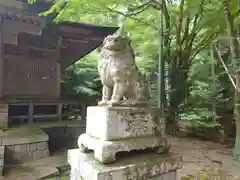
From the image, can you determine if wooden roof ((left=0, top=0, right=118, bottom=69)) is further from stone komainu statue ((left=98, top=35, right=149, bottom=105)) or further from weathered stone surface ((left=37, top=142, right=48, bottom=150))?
stone komainu statue ((left=98, top=35, right=149, bottom=105))

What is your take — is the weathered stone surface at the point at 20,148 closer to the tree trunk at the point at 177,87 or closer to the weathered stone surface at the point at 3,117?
the weathered stone surface at the point at 3,117

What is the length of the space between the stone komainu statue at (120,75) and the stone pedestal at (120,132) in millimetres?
136

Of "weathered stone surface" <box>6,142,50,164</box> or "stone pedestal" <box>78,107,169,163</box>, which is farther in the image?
"weathered stone surface" <box>6,142,50,164</box>

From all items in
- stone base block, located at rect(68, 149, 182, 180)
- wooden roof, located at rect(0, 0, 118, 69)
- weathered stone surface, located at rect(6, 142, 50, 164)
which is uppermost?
wooden roof, located at rect(0, 0, 118, 69)

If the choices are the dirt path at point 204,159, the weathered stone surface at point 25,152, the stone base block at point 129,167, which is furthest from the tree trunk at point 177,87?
A: the stone base block at point 129,167

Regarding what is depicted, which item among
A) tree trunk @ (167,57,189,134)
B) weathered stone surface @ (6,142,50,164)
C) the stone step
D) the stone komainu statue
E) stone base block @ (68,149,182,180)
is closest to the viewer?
stone base block @ (68,149,182,180)

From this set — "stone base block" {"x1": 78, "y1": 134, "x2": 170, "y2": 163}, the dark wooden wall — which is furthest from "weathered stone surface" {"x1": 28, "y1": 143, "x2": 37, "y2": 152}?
"stone base block" {"x1": 78, "y1": 134, "x2": 170, "y2": 163}

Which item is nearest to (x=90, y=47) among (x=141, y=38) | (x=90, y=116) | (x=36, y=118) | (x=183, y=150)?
(x=141, y=38)

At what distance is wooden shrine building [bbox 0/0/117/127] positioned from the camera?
539cm

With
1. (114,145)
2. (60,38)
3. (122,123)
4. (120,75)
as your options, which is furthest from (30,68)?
(114,145)

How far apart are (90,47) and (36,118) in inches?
132

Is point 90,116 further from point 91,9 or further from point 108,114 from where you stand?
point 91,9

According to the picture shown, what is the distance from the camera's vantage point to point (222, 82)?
7594mm

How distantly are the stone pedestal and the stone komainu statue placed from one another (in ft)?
0.45
